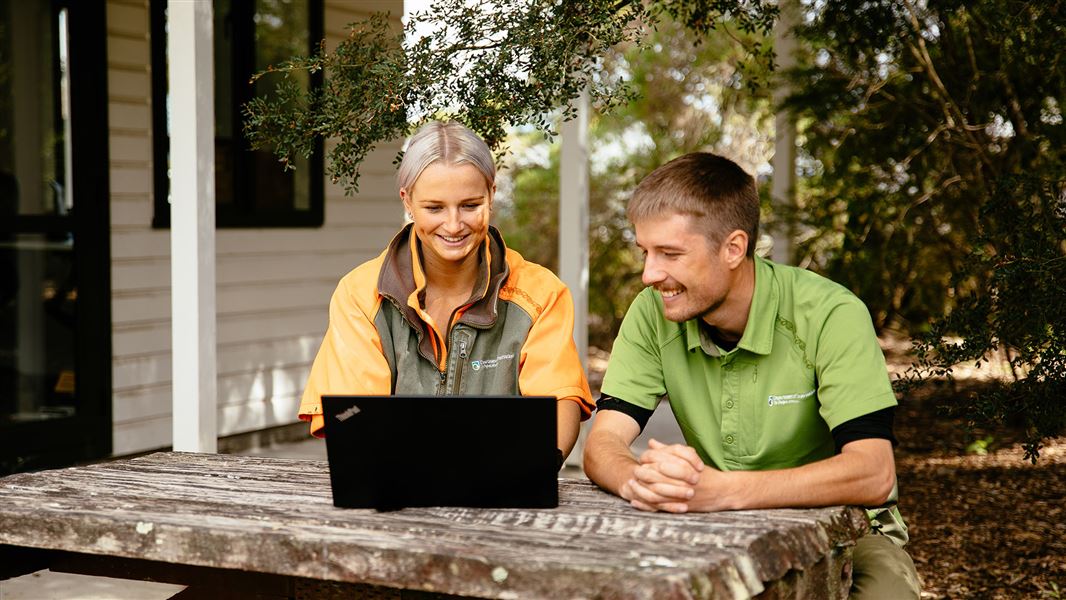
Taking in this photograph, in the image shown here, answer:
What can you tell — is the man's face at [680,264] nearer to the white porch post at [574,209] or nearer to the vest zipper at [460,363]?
the vest zipper at [460,363]

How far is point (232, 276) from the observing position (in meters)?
6.99

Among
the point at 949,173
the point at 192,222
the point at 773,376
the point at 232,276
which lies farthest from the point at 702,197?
the point at 949,173

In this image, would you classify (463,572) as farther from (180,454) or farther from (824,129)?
(824,129)

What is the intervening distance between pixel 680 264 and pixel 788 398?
0.38 meters

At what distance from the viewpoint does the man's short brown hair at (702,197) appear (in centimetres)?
248

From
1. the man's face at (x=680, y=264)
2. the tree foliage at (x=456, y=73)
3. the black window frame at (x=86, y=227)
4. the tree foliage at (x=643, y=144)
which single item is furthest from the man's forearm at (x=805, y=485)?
the tree foliage at (x=643, y=144)

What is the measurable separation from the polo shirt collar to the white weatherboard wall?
449 centimetres

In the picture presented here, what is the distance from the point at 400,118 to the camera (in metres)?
3.74

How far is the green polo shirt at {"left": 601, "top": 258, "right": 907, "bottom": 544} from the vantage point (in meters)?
2.45

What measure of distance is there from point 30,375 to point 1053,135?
560 centimetres

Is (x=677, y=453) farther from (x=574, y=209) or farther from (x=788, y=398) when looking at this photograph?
(x=574, y=209)

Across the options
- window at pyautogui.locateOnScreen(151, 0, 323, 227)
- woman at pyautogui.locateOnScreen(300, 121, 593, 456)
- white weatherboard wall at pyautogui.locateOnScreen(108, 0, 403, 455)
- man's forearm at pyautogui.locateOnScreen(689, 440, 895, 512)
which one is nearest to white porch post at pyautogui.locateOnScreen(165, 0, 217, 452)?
woman at pyautogui.locateOnScreen(300, 121, 593, 456)

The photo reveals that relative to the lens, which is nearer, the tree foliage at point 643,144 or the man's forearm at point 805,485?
the man's forearm at point 805,485

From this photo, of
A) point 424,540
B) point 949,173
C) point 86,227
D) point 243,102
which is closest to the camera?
point 424,540
